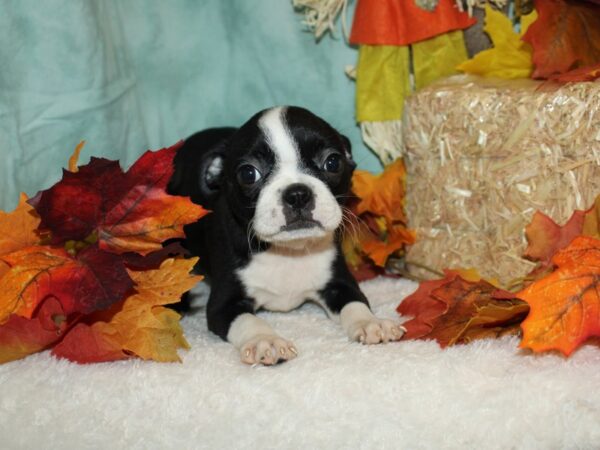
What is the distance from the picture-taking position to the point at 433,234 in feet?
10.3

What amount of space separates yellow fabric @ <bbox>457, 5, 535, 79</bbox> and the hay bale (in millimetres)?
97

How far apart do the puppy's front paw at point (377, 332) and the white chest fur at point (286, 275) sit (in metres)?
0.42

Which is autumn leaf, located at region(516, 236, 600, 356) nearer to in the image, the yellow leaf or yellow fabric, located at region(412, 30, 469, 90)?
the yellow leaf

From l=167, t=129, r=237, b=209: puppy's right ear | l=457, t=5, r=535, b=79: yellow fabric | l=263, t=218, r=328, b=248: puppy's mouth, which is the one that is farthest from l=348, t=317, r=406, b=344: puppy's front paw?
l=457, t=5, r=535, b=79: yellow fabric

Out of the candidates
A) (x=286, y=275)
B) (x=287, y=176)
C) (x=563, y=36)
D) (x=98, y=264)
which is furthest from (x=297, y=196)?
(x=563, y=36)

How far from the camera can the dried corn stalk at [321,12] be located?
3.41 meters

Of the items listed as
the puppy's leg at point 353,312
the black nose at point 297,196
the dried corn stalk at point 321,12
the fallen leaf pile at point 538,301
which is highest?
the dried corn stalk at point 321,12

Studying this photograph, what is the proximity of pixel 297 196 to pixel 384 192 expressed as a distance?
0.91 m

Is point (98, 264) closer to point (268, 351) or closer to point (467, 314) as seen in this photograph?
point (268, 351)

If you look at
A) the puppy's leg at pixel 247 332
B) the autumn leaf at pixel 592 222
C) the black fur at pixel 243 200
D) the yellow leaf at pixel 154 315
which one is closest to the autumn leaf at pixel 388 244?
the black fur at pixel 243 200

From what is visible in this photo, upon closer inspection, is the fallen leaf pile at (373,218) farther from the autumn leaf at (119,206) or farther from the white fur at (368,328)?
the autumn leaf at (119,206)

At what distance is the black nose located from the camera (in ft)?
8.31

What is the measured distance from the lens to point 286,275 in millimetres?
2895

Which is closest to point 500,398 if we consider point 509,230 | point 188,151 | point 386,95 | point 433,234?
point 509,230
